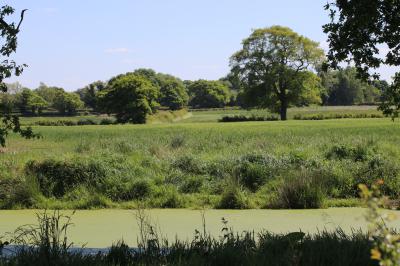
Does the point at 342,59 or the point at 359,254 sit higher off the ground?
the point at 342,59

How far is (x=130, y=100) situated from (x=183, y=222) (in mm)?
62610

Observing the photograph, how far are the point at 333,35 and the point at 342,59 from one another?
368mm

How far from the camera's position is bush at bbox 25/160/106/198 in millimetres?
13453

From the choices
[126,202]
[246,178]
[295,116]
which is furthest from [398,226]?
[295,116]

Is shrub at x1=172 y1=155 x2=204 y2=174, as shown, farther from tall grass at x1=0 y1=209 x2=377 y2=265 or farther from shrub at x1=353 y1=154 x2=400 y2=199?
tall grass at x1=0 y1=209 x2=377 y2=265

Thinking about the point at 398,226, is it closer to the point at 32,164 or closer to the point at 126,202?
the point at 126,202

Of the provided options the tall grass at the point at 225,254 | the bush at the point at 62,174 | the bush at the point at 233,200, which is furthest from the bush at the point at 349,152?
the tall grass at the point at 225,254

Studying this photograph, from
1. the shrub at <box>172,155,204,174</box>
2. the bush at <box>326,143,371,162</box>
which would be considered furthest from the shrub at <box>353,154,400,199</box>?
the shrub at <box>172,155,204,174</box>

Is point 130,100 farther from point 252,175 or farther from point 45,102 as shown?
point 252,175

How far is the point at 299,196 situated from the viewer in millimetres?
11828

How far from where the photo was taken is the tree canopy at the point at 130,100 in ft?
231

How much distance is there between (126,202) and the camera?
497 inches

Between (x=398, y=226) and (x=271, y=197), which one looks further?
(x=271, y=197)

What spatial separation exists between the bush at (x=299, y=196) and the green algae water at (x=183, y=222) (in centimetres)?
41
